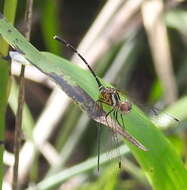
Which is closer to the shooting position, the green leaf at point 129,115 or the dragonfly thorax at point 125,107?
the green leaf at point 129,115

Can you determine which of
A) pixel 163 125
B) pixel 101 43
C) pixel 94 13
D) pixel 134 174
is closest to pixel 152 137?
pixel 163 125

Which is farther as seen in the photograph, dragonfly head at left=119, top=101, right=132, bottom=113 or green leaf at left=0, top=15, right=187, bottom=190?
dragonfly head at left=119, top=101, right=132, bottom=113

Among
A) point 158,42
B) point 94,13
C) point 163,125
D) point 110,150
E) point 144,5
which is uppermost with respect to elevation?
point 94,13

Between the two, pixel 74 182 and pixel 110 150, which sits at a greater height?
pixel 74 182

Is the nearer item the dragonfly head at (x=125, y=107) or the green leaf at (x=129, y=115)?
the green leaf at (x=129, y=115)

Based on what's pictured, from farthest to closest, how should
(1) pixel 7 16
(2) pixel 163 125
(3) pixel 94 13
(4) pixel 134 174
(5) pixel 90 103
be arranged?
1. (3) pixel 94 13
2. (4) pixel 134 174
3. (2) pixel 163 125
4. (1) pixel 7 16
5. (5) pixel 90 103

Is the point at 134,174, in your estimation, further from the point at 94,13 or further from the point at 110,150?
the point at 94,13

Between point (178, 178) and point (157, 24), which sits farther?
point (157, 24)

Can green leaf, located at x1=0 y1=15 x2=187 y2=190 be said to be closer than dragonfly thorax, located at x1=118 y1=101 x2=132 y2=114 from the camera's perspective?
Yes
